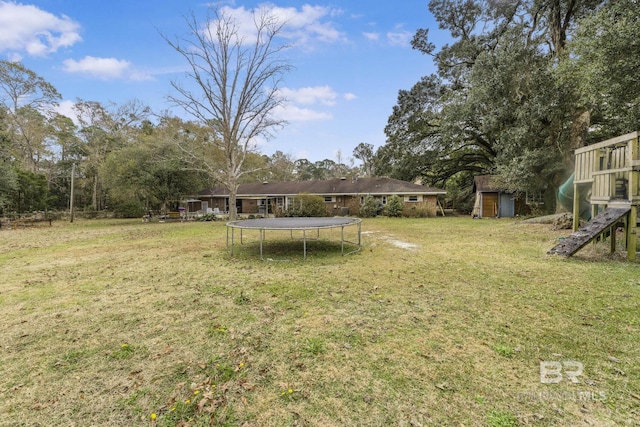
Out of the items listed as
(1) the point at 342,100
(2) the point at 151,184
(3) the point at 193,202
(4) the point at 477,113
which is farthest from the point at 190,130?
(4) the point at 477,113

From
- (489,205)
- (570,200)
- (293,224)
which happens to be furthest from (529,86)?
(293,224)

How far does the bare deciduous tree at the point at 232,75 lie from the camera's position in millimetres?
19844

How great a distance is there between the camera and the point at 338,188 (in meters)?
27.3

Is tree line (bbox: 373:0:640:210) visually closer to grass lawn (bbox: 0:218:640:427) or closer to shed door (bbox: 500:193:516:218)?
shed door (bbox: 500:193:516:218)

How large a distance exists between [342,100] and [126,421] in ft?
71.5

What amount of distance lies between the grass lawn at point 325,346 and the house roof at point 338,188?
1859 centimetres

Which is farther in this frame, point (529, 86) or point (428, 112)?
point (428, 112)

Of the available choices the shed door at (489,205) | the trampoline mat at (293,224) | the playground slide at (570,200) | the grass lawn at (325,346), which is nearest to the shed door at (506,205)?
the shed door at (489,205)

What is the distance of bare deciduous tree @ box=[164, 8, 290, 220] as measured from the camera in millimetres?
19844

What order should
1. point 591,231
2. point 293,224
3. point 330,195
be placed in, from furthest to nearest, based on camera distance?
1. point 330,195
2. point 293,224
3. point 591,231

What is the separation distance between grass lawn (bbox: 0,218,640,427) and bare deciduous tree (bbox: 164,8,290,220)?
55.2ft

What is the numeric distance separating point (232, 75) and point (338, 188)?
12.9 m

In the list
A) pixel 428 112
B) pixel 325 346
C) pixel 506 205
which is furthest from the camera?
pixel 428 112

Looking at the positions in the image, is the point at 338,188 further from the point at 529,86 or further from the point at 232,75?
the point at 529,86
